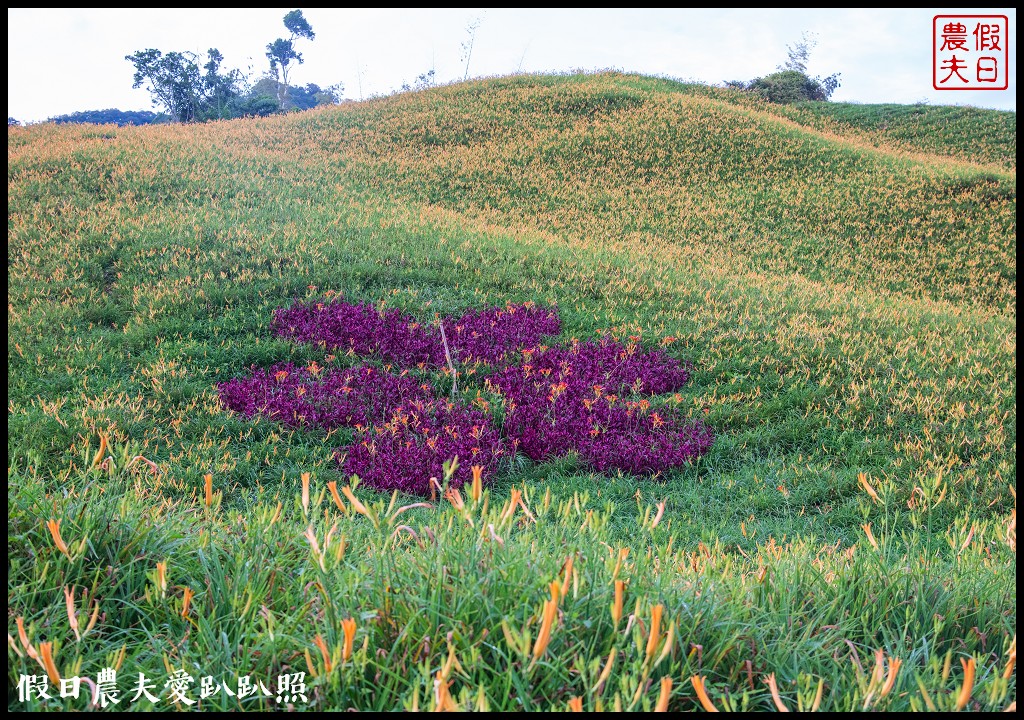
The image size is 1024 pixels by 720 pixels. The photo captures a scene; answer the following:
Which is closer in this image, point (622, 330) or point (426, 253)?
point (622, 330)

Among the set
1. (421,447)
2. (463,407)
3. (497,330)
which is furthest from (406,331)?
(421,447)

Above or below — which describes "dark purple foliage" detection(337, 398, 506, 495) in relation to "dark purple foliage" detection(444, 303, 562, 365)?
below

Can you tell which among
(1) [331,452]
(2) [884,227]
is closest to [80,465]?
(1) [331,452]

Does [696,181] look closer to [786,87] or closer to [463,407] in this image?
[463,407]

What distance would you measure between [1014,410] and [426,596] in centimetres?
879

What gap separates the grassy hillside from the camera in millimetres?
1994

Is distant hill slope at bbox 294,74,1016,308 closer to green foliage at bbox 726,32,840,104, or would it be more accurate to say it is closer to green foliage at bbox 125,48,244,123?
green foliage at bbox 726,32,840,104

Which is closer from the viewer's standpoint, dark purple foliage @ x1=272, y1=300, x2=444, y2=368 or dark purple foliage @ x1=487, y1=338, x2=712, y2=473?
dark purple foliage @ x1=487, y1=338, x2=712, y2=473

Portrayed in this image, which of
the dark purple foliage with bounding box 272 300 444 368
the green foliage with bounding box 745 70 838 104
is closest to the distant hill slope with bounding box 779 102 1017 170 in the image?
the green foliage with bounding box 745 70 838 104

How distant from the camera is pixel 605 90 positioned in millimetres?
32656

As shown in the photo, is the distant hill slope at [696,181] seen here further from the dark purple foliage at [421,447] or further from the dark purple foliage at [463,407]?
the dark purple foliage at [421,447]

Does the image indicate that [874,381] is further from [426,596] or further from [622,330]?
[426,596]

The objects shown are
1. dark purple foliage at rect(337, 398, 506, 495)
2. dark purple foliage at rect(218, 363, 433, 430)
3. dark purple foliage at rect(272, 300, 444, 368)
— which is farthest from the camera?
dark purple foliage at rect(272, 300, 444, 368)

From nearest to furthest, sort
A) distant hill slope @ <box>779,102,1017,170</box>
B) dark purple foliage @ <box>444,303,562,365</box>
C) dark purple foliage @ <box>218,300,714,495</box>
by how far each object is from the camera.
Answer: dark purple foliage @ <box>218,300,714,495</box>
dark purple foliage @ <box>444,303,562,365</box>
distant hill slope @ <box>779,102,1017,170</box>
